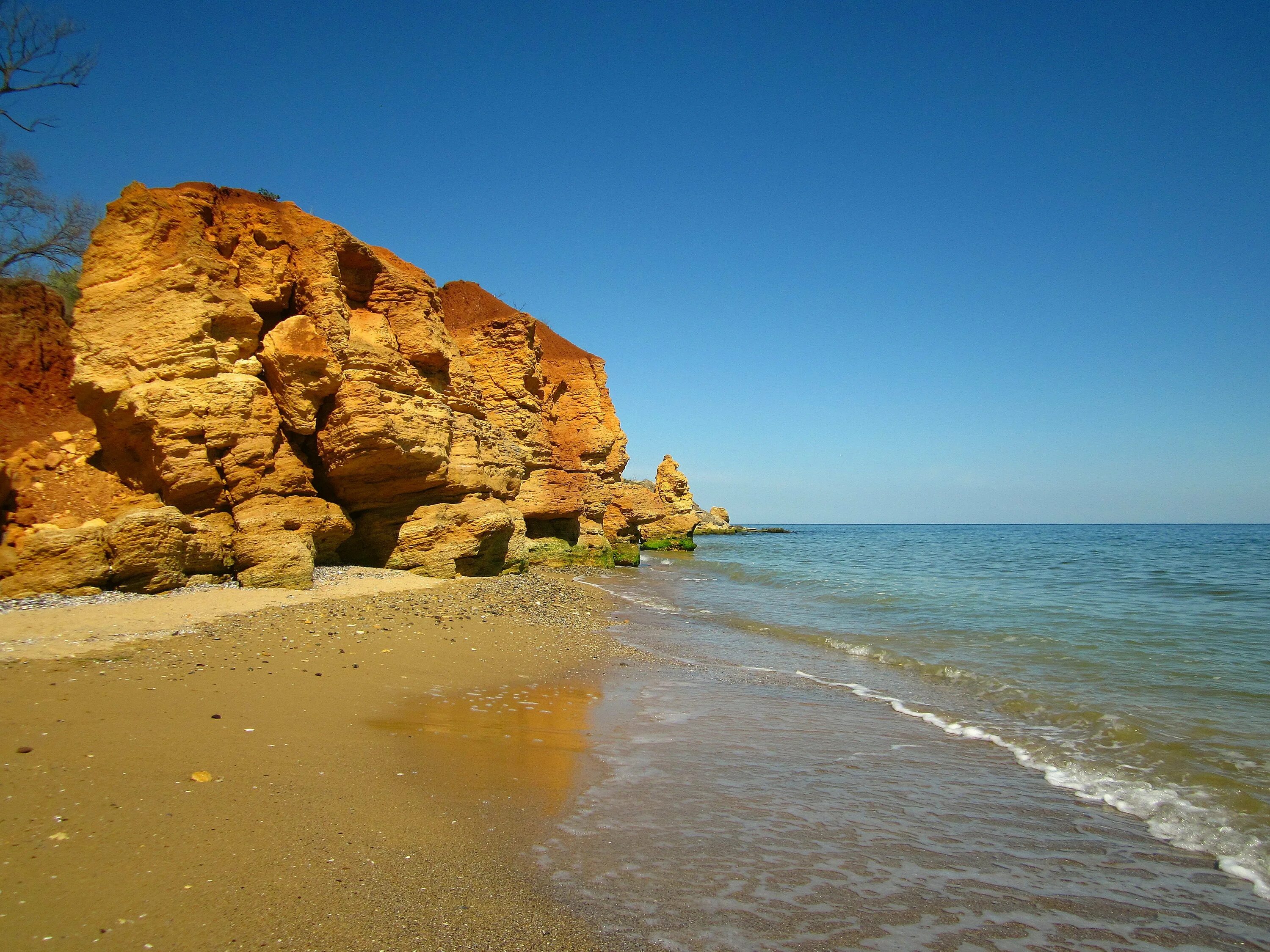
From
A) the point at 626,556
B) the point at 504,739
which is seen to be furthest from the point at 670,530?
the point at 504,739

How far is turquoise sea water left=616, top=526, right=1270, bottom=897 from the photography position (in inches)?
199

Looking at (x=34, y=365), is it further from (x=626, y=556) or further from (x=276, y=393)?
(x=626, y=556)

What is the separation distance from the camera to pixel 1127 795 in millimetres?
4875

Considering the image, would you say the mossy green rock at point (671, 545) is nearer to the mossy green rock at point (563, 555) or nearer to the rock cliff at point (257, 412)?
the mossy green rock at point (563, 555)

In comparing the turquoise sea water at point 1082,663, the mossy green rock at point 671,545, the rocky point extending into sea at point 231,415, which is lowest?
the mossy green rock at point 671,545

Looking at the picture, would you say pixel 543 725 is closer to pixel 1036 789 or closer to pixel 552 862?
pixel 552 862

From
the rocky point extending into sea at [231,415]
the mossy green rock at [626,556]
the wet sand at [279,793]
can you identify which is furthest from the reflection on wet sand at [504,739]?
the mossy green rock at [626,556]

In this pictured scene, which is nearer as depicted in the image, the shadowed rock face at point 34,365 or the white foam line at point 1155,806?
the white foam line at point 1155,806

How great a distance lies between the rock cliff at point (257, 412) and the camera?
9.77 metres

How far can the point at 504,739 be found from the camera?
5.28 meters

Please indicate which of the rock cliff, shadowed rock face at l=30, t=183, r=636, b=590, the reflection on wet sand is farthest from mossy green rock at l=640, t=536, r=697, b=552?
the reflection on wet sand

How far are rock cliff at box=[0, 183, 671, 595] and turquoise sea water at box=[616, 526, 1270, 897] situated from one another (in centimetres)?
647

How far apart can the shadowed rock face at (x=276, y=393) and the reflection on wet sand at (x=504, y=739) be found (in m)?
5.53

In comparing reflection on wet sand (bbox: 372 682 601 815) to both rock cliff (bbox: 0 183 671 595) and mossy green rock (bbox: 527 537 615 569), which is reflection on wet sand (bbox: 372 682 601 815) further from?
mossy green rock (bbox: 527 537 615 569)
